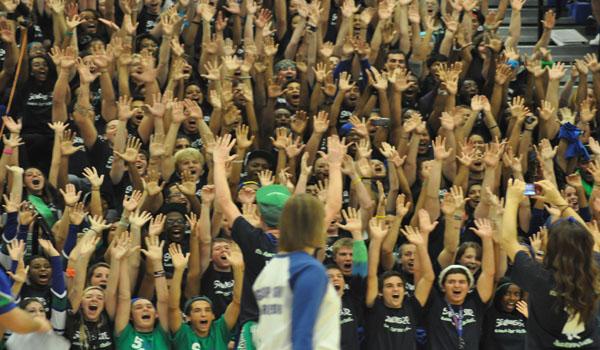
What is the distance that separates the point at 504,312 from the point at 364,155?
1.71 meters

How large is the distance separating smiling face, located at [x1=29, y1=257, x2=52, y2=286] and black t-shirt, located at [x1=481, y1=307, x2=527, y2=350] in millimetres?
3051

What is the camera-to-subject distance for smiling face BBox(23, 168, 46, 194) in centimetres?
970

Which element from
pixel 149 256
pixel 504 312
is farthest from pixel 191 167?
pixel 504 312

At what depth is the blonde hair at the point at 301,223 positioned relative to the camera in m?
5.00

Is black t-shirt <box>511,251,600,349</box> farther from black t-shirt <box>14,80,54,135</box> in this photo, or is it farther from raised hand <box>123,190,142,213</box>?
black t-shirt <box>14,80,54,135</box>

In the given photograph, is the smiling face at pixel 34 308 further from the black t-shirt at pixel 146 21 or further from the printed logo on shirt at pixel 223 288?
the black t-shirt at pixel 146 21

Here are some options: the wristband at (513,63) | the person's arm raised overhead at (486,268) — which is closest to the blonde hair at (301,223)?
the person's arm raised overhead at (486,268)

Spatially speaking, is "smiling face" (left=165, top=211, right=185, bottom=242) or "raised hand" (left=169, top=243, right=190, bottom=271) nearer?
"raised hand" (left=169, top=243, right=190, bottom=271)

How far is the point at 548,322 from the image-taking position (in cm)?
569

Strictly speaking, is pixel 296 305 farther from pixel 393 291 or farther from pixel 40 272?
pixel 40 272

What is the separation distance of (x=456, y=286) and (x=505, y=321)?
1.54 feet

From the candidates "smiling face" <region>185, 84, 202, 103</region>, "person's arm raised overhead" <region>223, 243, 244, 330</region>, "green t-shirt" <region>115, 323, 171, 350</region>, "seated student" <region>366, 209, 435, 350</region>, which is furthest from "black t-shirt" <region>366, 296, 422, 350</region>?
"smiling face" <region>185, 84, 202, 103</region>

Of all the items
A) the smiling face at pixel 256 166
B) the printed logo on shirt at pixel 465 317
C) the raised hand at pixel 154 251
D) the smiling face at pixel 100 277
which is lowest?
the printed logo on shirt at pixel 465 317

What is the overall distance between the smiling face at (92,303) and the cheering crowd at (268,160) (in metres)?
0.02
